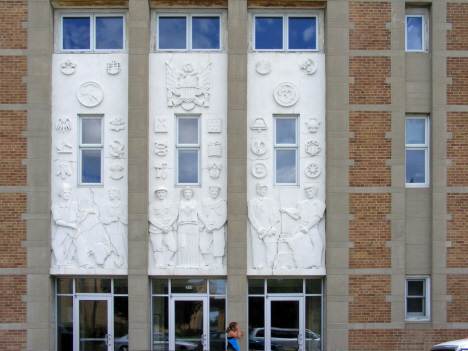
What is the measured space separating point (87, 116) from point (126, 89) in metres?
1.22

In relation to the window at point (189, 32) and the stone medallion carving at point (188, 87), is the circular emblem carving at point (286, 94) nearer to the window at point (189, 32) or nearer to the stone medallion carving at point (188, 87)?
the stone medallion carving at point (188, 87)

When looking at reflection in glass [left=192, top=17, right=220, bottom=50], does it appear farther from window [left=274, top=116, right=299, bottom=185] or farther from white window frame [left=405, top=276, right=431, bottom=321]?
white window frame [left=405, top=276, right=431, bottom=321]

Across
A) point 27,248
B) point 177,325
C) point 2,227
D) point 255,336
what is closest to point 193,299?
point 177,325

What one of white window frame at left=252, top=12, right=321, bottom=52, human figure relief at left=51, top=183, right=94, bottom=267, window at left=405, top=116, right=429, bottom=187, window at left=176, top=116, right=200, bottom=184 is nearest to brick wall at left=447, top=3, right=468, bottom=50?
window at left=405, top=116, right=429, bottom=187

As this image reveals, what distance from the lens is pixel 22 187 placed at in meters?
11.7

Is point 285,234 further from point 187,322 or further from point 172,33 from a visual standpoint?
point 172,33

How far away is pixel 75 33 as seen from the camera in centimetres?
1233

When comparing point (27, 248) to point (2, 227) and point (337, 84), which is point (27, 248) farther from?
point (337, 84)

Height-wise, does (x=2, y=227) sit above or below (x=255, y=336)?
above

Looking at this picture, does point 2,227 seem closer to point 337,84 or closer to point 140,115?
point 140,115

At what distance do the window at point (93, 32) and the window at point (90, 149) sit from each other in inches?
74.2

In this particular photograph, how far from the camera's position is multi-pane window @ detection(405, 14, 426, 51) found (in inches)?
482

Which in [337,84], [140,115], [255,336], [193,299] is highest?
[337,84]

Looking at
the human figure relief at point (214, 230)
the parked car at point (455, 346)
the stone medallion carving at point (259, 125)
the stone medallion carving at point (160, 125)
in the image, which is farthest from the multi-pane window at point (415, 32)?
the parked car at point (455, 346)
